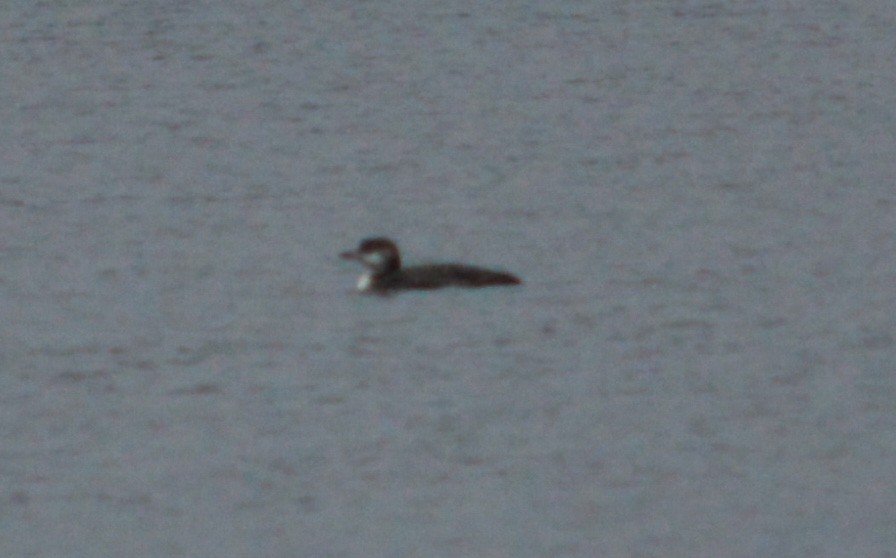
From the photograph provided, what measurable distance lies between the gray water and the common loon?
156 millimetres

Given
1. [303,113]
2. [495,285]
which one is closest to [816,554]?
[495,285]

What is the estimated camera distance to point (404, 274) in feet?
52.6

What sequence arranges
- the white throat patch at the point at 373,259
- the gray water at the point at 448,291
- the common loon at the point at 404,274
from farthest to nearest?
the white throat patch at the point at 373,259 → the common loon at the point at 404,274 → the gray water at the point at 448,291

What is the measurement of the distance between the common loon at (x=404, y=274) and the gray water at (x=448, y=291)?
0.16 meters

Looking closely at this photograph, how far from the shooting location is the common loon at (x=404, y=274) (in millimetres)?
15805

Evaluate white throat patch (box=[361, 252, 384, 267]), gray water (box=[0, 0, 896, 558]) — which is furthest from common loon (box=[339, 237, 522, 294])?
gray water (box=[0, 0, 896, 558])

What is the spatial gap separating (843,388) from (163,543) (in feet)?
14.2

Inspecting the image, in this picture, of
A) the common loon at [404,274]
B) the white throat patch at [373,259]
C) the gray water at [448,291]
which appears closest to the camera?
the gray water at [448,291]

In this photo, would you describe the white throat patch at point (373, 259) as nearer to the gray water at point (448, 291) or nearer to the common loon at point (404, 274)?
the common loon at point (404, 274)

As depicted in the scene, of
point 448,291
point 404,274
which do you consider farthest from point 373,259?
point 448,291

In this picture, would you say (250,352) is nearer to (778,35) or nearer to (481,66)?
(481,66)

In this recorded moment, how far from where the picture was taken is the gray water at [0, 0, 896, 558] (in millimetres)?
11438

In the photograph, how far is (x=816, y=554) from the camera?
1062 centimetres

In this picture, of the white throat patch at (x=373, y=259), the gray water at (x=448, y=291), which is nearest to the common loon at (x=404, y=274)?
the white throat patch at (x=373, y=259)
